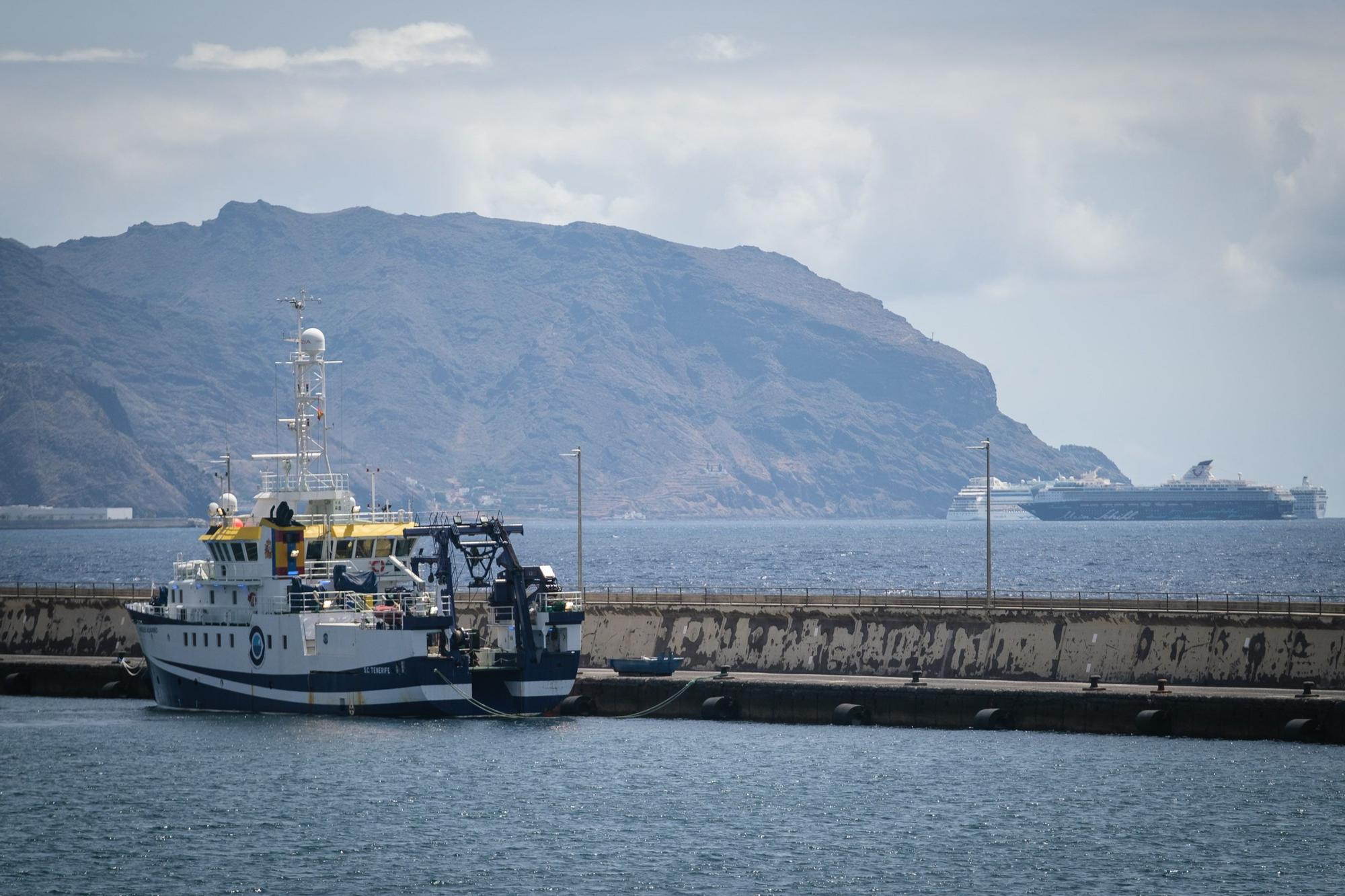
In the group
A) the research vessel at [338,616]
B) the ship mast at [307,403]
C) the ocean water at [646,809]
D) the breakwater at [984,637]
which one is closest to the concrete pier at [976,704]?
the ocean water at [646,809]

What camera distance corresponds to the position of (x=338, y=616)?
6462 cm

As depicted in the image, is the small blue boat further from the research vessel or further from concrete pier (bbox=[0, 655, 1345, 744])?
the research vessel

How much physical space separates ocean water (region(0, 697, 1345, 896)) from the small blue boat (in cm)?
303

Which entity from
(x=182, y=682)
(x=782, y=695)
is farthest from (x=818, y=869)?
(x=182, y=682)

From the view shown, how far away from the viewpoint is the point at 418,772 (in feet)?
181

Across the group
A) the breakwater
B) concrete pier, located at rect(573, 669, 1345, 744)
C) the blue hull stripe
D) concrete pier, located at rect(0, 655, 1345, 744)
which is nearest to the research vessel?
the blue hull stripe

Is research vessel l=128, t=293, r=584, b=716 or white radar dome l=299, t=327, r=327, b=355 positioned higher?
white radar dome l=299, t=327, r=327, b=355

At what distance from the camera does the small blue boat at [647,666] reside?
218 ft

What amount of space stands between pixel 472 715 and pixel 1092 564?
14306 centimetres

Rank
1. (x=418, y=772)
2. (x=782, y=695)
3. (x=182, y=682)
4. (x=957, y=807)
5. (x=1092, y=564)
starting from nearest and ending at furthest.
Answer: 1. (x=957, y=807)
2. (x=418, y=772)
3. (x=782, y=695)
4. (x=182, y=682)
5. (x=1092, y=564)

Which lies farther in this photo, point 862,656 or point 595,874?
point 862,656

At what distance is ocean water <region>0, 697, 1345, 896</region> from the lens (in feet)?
139

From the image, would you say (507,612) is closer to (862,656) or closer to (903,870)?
(862,656)

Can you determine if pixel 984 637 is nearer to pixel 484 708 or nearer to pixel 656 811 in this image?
pixel 484 708
